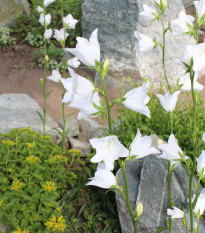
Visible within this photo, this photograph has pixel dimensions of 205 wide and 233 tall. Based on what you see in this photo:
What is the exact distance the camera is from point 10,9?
23.8ft

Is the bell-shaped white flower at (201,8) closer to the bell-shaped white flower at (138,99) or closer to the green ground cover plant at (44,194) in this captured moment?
the bell-shaped white flower at (138,99)

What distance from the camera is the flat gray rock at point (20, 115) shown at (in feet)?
13.0

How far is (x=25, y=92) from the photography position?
5.65m

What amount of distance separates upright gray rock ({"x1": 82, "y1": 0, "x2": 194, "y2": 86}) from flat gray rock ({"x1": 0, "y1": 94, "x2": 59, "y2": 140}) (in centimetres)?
164

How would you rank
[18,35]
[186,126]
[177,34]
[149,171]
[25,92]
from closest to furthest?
1. [177,34]
2. [149,171]
3. [186,126]
4. [25,92]
5. [18,35]

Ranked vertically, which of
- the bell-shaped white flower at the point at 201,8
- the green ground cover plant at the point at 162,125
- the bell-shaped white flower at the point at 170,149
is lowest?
the green ground cover plant at the point at 162,125

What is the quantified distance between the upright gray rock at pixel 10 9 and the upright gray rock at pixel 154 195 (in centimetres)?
555

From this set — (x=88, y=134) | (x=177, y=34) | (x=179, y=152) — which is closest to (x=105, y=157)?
(x=179, y=152)

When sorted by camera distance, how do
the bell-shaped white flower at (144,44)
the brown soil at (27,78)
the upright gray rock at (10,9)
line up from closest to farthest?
the bell-shaped white flower at (144,44)
the brown soil at (27,78)
the upright gray rock at (10,9)

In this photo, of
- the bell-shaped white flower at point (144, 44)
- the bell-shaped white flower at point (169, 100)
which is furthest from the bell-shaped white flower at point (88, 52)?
the bell-shaped white flower at point (144, 44)

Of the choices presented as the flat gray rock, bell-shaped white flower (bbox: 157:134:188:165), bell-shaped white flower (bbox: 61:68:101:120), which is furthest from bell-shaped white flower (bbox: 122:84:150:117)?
the flat gray rock

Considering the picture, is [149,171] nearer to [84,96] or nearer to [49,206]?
[49,206]

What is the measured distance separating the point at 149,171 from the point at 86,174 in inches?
32.7

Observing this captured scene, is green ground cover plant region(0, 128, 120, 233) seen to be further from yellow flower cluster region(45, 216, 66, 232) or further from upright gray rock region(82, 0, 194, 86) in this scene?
upright gray rock region(82, 0, 194, 86)
